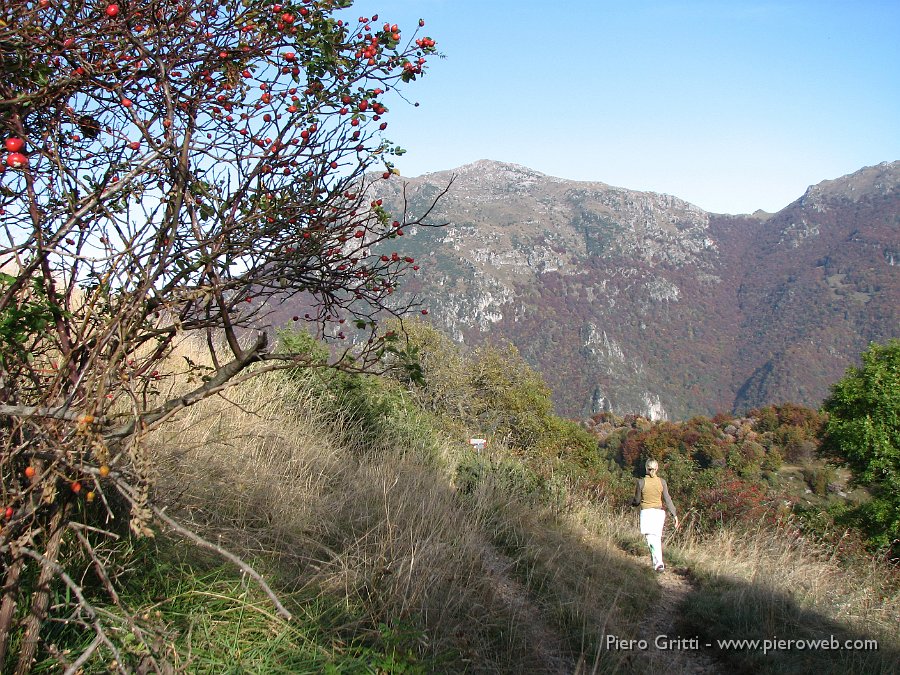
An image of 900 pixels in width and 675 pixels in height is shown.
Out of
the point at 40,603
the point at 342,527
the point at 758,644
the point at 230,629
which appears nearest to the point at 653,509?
the point at 758,644

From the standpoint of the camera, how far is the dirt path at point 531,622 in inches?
143

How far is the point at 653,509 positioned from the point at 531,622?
3.79 metres

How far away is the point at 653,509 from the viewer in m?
7.22

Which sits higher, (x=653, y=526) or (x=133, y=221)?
(x=133, y=221)

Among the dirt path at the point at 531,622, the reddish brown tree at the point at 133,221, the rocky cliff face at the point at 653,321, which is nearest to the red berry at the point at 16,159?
the reddish brown tree at the point at 133,221

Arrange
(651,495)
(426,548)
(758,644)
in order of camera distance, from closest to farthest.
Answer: (426,548), (758,644), (651,495)

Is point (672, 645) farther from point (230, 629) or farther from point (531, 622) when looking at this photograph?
point (230, 629)

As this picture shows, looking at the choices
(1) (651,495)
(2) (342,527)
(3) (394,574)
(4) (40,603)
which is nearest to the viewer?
(4) (40,603)

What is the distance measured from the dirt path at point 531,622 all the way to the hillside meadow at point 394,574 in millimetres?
18

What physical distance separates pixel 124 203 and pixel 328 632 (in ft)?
6.57

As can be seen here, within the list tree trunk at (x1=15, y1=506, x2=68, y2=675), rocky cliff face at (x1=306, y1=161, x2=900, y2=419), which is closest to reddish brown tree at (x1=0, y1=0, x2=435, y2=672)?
tree trunk at (x1=15, y1=506, x2=68, y2=675)

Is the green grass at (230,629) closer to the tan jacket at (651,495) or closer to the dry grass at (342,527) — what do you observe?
the dry grass at (342,527)

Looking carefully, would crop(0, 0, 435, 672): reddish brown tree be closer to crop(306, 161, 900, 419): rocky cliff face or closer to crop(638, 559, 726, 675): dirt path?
crop(638, 559, 726, 675): dirt path

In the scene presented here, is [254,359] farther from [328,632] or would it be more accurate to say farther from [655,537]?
[655,537]
